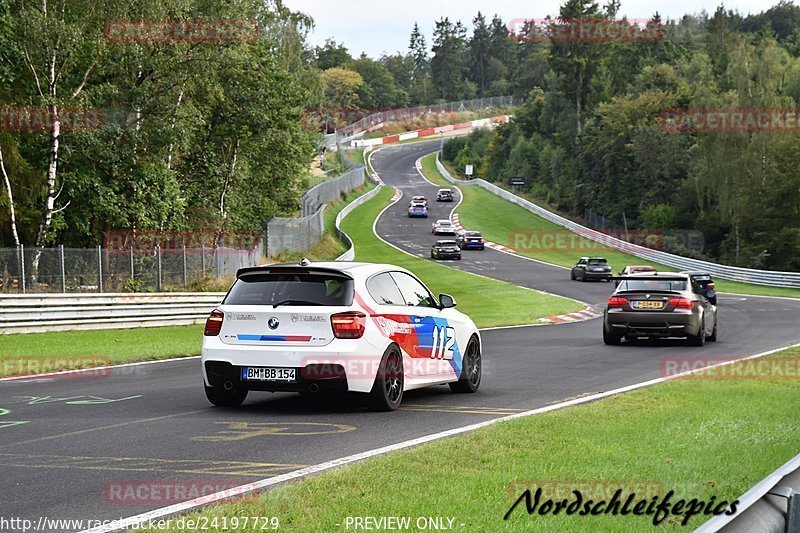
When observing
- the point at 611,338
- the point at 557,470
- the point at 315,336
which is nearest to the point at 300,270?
the point at 315,336

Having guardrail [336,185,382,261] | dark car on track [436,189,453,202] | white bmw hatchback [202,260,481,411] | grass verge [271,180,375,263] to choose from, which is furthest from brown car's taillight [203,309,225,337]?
dark car on track [436,189,453,202]

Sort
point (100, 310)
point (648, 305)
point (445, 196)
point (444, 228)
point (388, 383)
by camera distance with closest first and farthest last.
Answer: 1. point (388, 383)
2. point (648, 305)
3. point (100, 310)
4. point (444, 228)
5. point (445, 196)

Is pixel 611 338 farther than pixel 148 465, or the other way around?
pixel 611 338

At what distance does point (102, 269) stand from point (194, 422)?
61.7 ft

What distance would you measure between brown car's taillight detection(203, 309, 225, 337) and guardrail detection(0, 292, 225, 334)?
14063 millimetres

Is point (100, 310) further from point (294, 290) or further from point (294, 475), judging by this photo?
point (294, 475)

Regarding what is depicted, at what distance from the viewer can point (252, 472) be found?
24.3 ft

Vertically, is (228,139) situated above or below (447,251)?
above

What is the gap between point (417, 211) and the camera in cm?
9025

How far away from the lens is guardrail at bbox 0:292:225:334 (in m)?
23.8

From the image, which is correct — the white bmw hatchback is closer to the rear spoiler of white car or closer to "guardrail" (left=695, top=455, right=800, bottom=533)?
the rear spoiler of white car

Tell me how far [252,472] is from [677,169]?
8490 cm

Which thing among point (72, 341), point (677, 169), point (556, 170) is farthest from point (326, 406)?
point (556, 170)

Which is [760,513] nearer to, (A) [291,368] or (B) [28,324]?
(A) [291,368]
